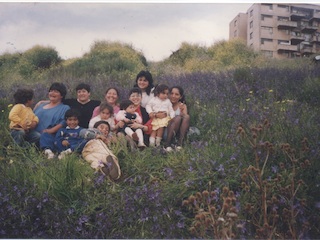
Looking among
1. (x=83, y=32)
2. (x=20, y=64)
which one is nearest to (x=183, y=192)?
(x=83, y=32)

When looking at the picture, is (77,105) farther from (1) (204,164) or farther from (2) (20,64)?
(1) (204,164)

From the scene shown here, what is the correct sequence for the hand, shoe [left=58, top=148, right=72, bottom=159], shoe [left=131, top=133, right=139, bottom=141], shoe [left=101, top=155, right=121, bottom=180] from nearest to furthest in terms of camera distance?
shoe [left=101, top=155, right=121, bottom=180] < shoe [left=58, top=148, right=72, bottom=159] < shoe [left=131, top=133, right=139, bottom=141] < the hand

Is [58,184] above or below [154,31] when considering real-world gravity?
below

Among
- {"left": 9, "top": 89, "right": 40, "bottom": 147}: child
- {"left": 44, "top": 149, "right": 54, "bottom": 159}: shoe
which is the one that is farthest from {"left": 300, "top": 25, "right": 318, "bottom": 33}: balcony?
{"left": 9, "top": 89, "right": 40, "bottom": 147}: child

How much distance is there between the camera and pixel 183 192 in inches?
119

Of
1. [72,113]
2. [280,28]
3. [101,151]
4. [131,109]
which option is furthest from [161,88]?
[280,28]

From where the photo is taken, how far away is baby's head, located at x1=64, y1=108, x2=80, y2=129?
12.8ft

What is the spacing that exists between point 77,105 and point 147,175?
4.49ft

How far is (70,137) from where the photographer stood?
3.77 m

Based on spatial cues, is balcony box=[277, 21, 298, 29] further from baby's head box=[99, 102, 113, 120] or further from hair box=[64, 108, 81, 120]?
hair box=[64, 108, 81, 120]

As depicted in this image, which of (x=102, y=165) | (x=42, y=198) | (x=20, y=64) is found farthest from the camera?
(x=20, y=64)

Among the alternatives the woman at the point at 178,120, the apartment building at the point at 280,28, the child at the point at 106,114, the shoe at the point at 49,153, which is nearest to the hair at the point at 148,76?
the woman at the point at 178,120

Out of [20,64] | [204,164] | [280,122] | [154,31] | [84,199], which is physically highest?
[154,31]

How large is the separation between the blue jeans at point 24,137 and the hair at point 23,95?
40 cm
